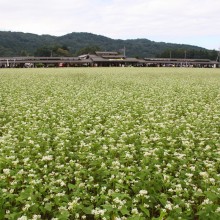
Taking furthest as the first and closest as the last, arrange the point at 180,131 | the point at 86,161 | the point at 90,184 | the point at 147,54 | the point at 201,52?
the point at 147,54 < the point at 201,52 < the point at 180,131 < the point at 86,161 < the point at 90,184

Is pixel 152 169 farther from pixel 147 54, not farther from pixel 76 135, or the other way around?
pixel 147 54

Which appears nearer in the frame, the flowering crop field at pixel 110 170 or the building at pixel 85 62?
the flowering crop field at pixel 110 170

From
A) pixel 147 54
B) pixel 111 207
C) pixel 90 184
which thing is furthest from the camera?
pixel 147 54

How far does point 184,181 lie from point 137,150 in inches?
98.9

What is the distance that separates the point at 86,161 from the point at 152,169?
63.4 inches

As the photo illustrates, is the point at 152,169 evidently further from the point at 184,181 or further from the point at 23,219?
the point at 23,219

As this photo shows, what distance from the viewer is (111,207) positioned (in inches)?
197

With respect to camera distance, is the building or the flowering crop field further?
the building

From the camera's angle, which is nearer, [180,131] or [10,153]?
[10,153]

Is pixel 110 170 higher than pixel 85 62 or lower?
lower

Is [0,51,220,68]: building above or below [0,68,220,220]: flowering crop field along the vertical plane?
above

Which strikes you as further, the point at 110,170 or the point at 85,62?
the point at 85,62

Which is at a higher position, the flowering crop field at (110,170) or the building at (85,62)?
the building at (85,62)

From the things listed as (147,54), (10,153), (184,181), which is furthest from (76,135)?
(147,54)
